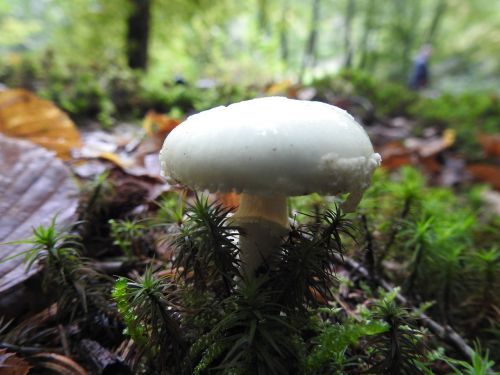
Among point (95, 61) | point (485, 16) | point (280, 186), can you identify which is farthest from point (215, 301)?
point (485, 16)

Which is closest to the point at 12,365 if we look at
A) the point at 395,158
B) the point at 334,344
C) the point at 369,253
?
the point at 334,344

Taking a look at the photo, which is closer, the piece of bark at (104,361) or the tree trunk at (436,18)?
the piece of bark at (104,361)

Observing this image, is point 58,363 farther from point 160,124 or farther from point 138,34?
point 138,34

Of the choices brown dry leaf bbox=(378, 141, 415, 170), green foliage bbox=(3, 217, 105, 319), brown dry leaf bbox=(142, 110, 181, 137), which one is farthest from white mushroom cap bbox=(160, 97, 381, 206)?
brown dry leaf bbox=(378, 141, 415, 170)

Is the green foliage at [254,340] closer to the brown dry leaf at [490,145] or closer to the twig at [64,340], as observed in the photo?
the twig at [64,340]

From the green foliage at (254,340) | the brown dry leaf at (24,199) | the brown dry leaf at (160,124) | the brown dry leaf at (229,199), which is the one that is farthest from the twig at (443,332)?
the brown dry leaf at (160,124)
